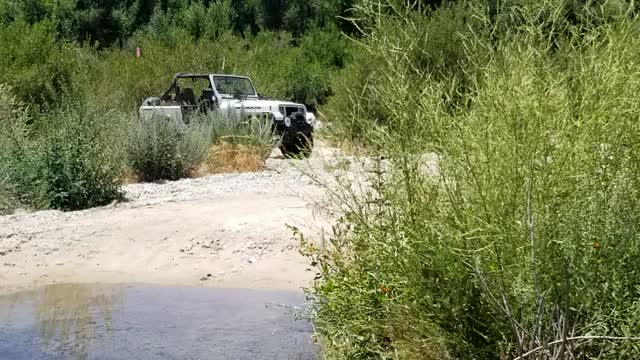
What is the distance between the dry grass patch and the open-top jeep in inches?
28.8

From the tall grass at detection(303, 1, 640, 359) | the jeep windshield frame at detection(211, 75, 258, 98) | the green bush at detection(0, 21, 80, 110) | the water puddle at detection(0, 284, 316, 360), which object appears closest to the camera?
the tall grass at detection(303, 1, 640, 359)

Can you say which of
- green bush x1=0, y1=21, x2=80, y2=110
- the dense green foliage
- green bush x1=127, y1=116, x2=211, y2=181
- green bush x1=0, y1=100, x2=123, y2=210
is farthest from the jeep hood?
the dense green foliage

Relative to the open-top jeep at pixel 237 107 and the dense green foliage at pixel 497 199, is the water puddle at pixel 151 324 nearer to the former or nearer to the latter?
the dense green foliage at pixel 497 199

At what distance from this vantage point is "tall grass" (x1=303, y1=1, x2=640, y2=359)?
13.6 ft

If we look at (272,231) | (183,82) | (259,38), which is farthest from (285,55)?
(272,231)

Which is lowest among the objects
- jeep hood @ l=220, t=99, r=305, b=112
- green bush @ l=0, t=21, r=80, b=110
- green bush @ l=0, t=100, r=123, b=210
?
green bush @ l=0, t=21, r=80, b=110

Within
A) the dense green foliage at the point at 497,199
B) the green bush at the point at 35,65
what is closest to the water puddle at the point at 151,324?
the dense green foliage at the point at 497,199

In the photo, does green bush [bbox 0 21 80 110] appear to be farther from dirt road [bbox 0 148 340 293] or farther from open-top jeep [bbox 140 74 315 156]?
dirt road [bbox 0 148 340 293]

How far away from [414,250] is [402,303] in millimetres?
298

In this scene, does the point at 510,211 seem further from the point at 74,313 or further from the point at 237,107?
the point at 237,107

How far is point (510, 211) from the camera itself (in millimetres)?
4293

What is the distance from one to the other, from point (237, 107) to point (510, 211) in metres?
15.7

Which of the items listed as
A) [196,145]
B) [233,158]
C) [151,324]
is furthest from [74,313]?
[233,158]

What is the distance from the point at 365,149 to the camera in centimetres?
563
